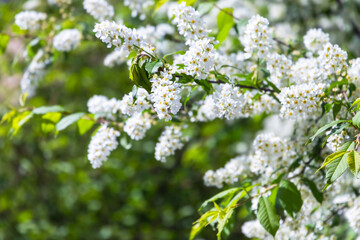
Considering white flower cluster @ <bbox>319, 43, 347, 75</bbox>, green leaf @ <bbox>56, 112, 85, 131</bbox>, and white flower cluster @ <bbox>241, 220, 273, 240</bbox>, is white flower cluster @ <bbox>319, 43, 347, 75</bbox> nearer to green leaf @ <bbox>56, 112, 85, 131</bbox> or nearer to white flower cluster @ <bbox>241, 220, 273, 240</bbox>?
white flower cluster @ <bbox>241, 220, 273, 240</bbox>

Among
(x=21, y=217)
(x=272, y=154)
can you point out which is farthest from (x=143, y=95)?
(x=21, y=217)

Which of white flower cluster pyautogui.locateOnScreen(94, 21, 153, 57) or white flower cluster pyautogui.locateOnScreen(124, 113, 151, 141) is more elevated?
white flower cluster pyautogui.locateOnScreen(94, 21, 153, 57)

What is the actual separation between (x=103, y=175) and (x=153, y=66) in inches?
149

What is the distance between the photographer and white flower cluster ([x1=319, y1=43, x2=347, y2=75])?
5.74ft

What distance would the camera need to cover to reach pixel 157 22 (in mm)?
3117

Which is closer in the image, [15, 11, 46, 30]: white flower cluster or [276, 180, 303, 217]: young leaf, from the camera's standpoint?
[276, 180, 303, 217]: young leaf

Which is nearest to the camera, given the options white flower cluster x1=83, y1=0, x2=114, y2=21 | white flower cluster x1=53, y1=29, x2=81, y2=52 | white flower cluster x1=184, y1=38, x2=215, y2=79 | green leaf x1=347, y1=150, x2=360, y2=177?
green leaf x1=347, y1=150, x2=360, y2=177

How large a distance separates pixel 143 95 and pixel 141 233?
12.2ft

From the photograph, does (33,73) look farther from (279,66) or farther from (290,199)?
(290,199)

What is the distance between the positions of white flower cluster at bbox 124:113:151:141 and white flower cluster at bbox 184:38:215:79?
0.50 meters

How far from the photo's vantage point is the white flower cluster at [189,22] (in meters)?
1.70

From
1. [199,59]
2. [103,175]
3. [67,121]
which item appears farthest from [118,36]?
[103,175]

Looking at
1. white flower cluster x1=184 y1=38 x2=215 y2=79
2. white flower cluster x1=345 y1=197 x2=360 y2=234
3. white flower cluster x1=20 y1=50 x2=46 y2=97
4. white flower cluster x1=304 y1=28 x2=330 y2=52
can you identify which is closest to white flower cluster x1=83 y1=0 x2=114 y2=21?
white flower cluster x1=20 y1=50 x2=46 y2=97

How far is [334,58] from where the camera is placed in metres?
1.75
